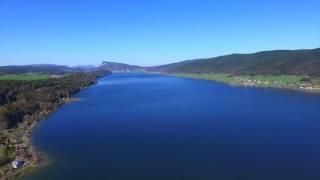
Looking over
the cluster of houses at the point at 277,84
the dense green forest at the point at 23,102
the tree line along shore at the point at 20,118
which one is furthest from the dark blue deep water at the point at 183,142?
the cluster of houses at the point at 277,84

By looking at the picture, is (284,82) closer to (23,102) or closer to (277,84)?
(277,84)

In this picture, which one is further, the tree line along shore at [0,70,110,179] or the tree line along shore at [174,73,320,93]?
the tree line along shore at [174,73,320,93]

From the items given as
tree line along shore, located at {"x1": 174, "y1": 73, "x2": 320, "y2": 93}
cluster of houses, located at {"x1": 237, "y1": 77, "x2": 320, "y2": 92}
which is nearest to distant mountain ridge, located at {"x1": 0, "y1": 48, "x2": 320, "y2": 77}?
tree line along shore, located at {"x1": 174, "y1": 73, "x2": 320, "y2": 93}

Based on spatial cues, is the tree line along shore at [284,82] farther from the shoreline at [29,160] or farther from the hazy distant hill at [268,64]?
the shoreline at [29,160]

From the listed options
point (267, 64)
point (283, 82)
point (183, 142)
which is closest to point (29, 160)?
point (183, 142)

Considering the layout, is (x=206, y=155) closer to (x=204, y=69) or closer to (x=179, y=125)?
(x=179, y=125)

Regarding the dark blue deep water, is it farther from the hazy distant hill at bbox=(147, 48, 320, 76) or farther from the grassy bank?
the hazy distant hill at bbox=(147, 48, 320, 76)
